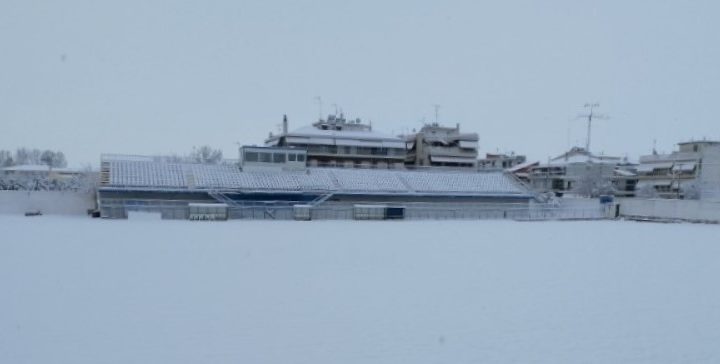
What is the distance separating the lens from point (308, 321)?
7.00 metres

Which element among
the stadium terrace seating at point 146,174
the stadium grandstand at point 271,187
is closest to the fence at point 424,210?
the stadium grandstand at point 271,187

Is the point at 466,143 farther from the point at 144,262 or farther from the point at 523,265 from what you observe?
the point at 144,262

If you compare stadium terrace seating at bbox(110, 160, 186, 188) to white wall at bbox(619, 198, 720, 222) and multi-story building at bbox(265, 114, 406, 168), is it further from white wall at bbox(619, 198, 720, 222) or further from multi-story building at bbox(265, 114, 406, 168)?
white wall at bbox(619, 198, 720, 222)

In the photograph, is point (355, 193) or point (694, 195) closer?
point (355, 193)

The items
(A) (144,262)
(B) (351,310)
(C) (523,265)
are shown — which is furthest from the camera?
(C) (523,265)

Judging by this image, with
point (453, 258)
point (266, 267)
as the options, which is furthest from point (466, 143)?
point (266, 267)

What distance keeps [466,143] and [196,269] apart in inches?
1691

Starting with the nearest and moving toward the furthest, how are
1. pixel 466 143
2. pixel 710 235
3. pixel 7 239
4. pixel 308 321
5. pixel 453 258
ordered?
pixel 308 321
pixel 453 258
pixel 7 239
pixel 710 235
pixel 466 143

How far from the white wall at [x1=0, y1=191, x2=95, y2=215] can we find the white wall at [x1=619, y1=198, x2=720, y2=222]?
29583mm

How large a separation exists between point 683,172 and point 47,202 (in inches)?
1986

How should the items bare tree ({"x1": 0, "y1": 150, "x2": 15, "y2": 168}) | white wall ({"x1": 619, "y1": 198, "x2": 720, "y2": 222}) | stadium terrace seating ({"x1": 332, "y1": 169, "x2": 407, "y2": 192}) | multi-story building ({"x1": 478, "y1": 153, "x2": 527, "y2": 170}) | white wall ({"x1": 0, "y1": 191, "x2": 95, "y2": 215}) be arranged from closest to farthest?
white wall ({"x1": 0, "y1": 191, "x2": 95, "y2": 215})
white wall ({"x1": 619, "y1": 198, "x2": 720, "y2": 222})
stadium terrace seating ({"x1": 332, "y1": 169, "x2": 407, "y2": 192})
multi-story building ({"x1": 478, "y1": 153, "x2": 527, "y2": 170})
bare tree ({"x1": 0, "y1": 150, "x2": 15, "y2": 168})

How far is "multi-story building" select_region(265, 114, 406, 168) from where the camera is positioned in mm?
43188

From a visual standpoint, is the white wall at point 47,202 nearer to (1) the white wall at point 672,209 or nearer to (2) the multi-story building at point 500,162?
(1) the white wall at point 672,209

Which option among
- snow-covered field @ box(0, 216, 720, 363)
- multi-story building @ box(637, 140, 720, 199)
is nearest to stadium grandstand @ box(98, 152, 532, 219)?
snow-covered field @ box(0, 216, 720, 363)
